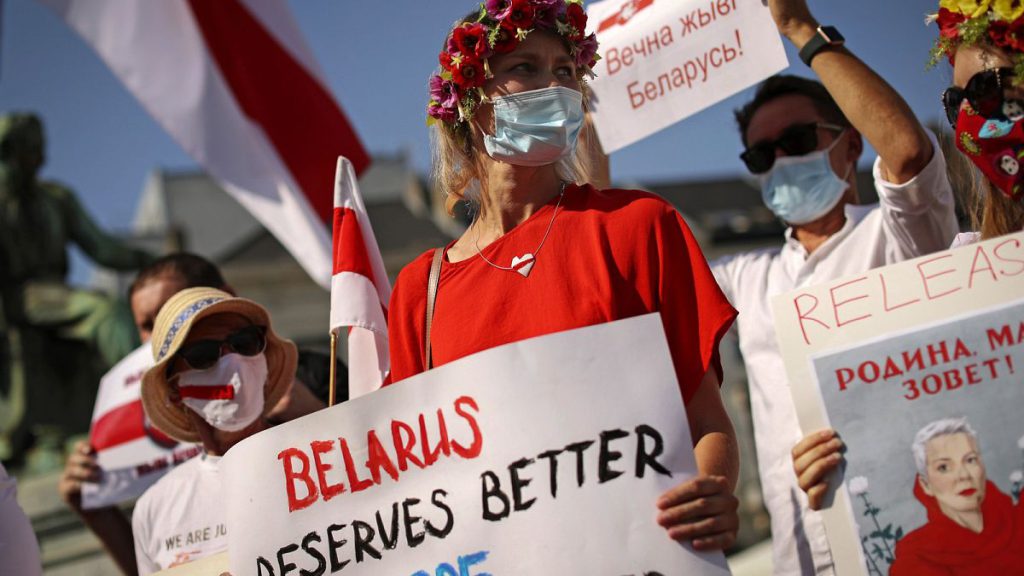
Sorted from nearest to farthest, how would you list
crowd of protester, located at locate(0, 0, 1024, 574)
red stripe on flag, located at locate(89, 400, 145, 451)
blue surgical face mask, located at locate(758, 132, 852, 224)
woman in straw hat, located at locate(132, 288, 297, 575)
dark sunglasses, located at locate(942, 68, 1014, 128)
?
crowd of protester, located at locate(0, 0, 1024, 574) < dark sunglasses, located at locate(942, 68, 1014, 128) < woman in straw hat, located at locate(132, 288, 297, 575) < blue surgical face mask, located at locate(758, 132, 852, 224) < red stripe on flag, located at locate(89, 400, 145, 451)

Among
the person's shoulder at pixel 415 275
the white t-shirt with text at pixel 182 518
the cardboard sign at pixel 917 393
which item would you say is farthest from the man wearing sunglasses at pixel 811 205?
the white t-shirt with text at pixel 182 518

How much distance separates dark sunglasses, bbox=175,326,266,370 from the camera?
12.3ft

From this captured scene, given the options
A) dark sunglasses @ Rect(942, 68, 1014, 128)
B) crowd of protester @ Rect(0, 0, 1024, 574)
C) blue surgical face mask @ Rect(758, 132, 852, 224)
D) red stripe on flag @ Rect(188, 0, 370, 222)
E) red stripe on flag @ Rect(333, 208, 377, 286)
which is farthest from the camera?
red stripe on flag @ Rect(188, 0, 370, 222)

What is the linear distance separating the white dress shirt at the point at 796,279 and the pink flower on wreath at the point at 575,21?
0.87m

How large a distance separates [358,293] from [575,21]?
107 cm

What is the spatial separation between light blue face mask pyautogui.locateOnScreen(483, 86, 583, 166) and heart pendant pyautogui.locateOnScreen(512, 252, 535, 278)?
0.29 m

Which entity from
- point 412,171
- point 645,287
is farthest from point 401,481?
point 412,171

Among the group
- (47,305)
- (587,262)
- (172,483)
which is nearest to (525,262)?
(587,262)

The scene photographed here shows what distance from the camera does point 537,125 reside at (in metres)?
2.85

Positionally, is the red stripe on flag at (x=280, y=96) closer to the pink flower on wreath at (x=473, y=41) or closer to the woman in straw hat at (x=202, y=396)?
the woman in straw hat at (x=202, y=396)

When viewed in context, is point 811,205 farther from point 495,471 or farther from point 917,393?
point 495,471

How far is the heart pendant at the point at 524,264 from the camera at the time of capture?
8.87 ft

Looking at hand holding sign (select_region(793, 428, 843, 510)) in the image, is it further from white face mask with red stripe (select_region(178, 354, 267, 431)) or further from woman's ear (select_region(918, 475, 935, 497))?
white face mask with red stripe (select_region(178, 354, 267, 431))

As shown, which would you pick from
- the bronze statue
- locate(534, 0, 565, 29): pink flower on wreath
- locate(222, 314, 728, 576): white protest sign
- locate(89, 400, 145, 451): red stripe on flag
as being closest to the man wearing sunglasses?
locate(222, 314, 728, 576): white protest sign
